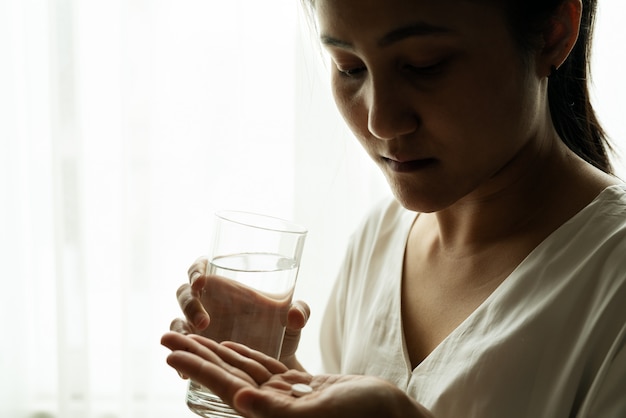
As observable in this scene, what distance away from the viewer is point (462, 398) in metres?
1.04

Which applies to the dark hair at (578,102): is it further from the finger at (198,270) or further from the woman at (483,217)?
the finger at (198,270)

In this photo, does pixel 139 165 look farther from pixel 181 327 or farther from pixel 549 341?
pixel 549 341

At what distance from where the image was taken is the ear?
1056 mm

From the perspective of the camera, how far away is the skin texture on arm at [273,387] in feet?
2.77

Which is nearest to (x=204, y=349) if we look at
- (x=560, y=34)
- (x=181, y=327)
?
(x=181, y=327)

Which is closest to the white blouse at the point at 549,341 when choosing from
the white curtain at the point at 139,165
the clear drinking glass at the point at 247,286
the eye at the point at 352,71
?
the clear drinking glass at the point at 247,286

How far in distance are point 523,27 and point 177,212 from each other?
1.52 metres

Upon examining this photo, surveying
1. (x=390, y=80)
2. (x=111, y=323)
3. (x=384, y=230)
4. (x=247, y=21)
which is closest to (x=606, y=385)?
(x=390, y=80)

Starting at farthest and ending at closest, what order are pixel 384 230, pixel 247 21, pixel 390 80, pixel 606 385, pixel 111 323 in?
pixel 111 323
pixel 247 21
pixel 384 230
pixel 390 80
pixel 606 385

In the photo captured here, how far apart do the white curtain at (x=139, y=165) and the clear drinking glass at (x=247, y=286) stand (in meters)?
1.20

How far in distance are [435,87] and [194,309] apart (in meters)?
0.45

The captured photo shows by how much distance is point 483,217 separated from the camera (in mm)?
1217

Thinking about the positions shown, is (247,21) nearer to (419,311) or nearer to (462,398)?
(419,311)

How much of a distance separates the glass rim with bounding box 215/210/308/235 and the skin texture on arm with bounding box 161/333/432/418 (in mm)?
164
